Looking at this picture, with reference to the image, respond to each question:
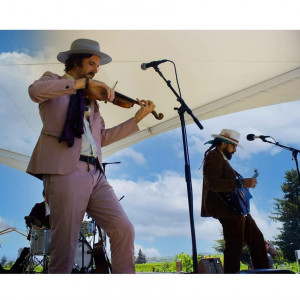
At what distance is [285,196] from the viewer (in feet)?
11.2

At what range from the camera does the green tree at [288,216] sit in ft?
10.2

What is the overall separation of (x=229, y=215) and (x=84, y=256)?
1.84m

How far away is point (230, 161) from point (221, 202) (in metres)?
0.38

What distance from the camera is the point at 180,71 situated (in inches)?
123

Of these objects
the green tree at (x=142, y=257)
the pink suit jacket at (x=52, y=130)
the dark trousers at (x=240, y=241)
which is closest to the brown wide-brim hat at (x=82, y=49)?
the pink suit jacket at (x=52, y=130)

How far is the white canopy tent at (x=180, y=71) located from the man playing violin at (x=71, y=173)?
1313 millimetres

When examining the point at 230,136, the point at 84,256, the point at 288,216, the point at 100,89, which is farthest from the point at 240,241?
the point at 84,256

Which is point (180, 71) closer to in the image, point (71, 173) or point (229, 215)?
point (229, 215)

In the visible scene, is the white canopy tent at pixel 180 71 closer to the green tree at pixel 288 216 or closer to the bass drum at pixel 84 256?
the green tree at pixel 288 216

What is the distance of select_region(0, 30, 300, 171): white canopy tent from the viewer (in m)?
2.76

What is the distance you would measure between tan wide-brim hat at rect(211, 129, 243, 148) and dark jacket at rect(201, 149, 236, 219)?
16 centimetres
